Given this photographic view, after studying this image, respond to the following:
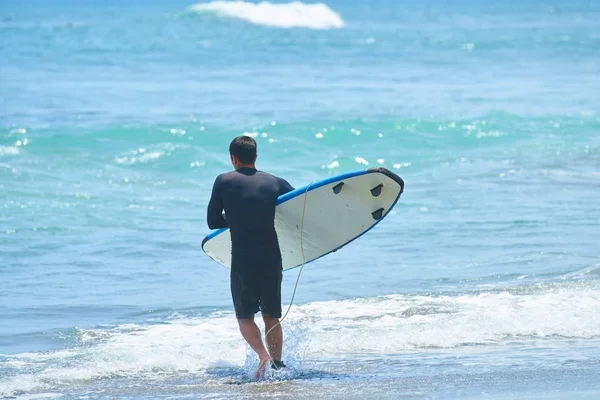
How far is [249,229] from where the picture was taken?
5.93 meters

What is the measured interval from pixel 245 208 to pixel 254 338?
79 centimetres

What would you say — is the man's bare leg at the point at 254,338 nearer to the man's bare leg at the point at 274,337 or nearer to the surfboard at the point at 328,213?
the man's bare leg at the point at 274,337

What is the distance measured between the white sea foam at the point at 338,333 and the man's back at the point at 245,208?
947 millimetres

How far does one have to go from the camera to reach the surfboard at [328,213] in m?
6.31

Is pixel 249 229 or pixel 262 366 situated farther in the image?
pixel 262 366

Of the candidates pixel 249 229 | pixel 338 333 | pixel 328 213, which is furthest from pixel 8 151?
pixel 249 229

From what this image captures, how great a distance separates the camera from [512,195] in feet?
45.1

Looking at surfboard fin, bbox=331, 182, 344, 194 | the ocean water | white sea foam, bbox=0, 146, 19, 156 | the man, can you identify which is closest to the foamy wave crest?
the ocean water

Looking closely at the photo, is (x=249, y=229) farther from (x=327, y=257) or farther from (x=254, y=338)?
(x=327, y=257)

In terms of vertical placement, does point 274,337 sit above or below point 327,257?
below

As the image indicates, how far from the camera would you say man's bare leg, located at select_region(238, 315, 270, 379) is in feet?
19.7

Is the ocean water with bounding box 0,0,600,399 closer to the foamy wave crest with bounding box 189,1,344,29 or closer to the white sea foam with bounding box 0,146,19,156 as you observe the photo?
the white sea foam with bounding box 0,146,19,156

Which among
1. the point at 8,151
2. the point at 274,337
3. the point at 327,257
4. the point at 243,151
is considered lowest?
the point at 274,337

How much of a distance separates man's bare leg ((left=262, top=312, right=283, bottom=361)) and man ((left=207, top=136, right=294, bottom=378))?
9cm
